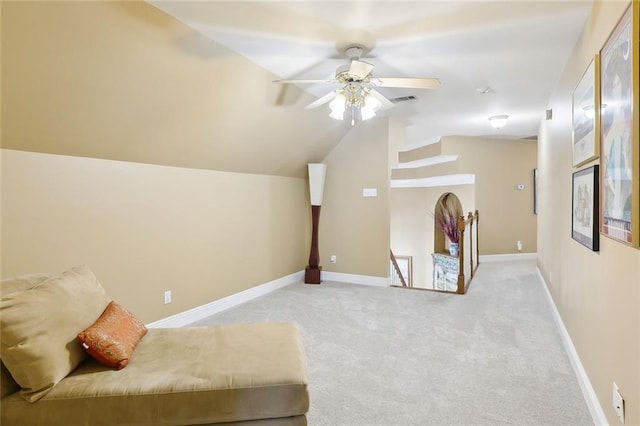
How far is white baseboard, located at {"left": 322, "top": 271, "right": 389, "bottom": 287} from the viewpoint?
515 cm

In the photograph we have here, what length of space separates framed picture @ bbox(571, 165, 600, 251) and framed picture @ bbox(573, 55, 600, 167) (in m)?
0.11

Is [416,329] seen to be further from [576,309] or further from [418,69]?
[418,69]

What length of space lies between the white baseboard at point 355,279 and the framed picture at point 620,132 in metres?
3.35

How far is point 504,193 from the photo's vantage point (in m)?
7.27

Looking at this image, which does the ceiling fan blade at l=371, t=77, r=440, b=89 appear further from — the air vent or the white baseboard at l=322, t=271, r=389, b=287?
the white baseboard at l=322, t=271, r=389, b=287

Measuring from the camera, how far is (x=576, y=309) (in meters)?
2.71

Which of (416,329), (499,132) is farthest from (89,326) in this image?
(499,132)

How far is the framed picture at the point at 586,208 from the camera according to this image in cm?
210

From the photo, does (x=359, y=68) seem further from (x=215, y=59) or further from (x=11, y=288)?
(x=11, y=288)

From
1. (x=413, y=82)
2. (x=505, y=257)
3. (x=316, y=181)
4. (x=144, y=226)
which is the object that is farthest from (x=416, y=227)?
(x=144, y=226)

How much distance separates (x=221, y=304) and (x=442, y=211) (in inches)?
249

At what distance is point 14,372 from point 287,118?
10.8ft

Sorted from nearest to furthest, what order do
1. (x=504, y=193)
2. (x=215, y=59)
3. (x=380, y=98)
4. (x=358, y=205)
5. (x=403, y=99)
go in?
(x=215, y=59)
(x=380, y=98)
(x=403, y=99)
(x=358, y=205)
(x=504, y=193)

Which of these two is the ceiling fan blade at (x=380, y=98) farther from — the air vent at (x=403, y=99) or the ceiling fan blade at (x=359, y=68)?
the air vent at (x=403, y=99)
